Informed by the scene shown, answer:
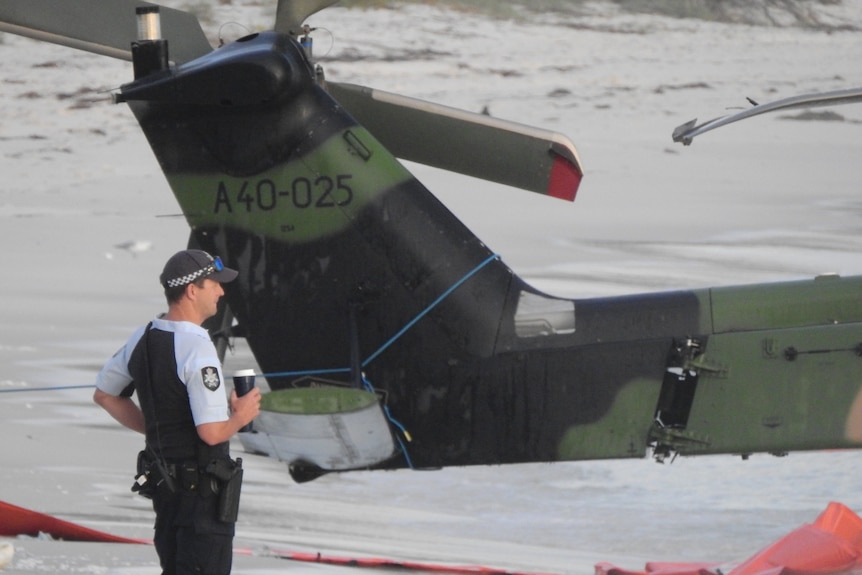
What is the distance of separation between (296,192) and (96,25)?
3.09 ft

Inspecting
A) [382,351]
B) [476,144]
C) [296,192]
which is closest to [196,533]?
[382,351]

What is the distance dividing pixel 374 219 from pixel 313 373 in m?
0.62

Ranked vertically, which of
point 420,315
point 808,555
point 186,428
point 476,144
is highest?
point 476,144

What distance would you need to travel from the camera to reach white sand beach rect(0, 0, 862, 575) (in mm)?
6934

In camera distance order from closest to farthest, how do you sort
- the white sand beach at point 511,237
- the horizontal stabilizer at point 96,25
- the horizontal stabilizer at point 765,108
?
the horizontal stabilizer at point 765,108 < the horizontal stabilizer at point 96,25 < the white sand beach at point 511,237

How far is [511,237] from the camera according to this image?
14.7m

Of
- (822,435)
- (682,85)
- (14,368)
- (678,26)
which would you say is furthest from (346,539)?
(678,26)

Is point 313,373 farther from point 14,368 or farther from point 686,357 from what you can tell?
point 14,368

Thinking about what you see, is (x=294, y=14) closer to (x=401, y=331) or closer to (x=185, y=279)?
(x=401, y=331)

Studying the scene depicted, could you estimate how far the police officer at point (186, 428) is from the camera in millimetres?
3980

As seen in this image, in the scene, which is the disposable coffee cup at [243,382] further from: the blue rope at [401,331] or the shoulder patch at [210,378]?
the blue rope at [401,331]

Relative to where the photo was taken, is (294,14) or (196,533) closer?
(196,533)

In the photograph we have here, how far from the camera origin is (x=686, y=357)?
5527mm

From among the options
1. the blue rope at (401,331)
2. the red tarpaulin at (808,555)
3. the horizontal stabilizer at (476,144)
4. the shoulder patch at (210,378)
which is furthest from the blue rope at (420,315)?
the shoulder patch at (210,378)
